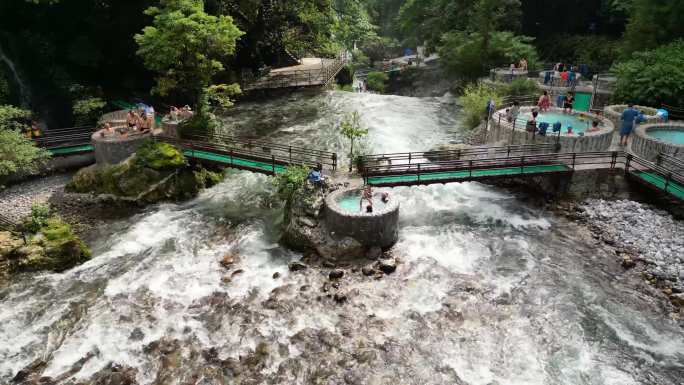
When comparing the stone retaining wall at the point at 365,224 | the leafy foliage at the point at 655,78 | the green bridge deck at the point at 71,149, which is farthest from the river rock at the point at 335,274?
the leafy foliage at the point at 655,78

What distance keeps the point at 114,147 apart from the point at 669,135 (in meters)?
28.2

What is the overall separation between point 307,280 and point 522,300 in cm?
751

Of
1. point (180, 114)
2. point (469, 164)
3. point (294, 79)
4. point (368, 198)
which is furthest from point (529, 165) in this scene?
point (294, 79)

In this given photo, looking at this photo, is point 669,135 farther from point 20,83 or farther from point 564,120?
point 20,83

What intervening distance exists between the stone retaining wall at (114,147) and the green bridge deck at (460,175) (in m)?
12.6

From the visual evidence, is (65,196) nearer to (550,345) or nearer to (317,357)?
(317,357)

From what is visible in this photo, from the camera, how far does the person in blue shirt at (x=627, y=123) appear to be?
2391cm

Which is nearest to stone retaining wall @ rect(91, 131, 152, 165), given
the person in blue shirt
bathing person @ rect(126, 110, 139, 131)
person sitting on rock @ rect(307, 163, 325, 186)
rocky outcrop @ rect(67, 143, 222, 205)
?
rocky outcrop @ rect(67, 143, 222, 205)

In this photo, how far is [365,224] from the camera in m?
18.0

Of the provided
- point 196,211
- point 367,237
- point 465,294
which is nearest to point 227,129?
point 196,211

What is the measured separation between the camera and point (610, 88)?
33844 mm

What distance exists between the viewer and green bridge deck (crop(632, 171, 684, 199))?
19.2 metres

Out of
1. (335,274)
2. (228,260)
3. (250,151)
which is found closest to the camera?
(335,274)

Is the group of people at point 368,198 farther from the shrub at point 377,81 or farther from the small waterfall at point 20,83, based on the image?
the shrub at point 377,81
